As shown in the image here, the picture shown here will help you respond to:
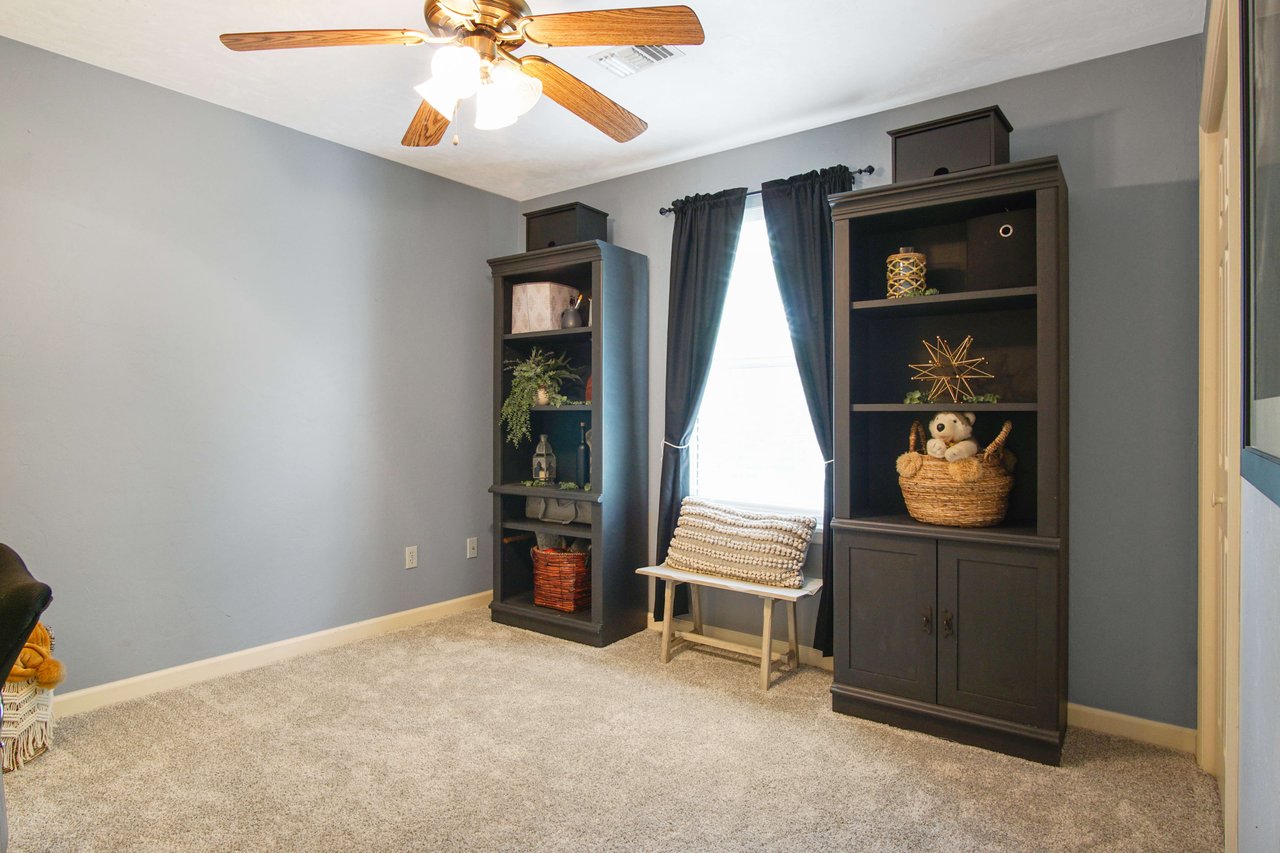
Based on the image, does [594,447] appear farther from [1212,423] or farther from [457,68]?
[1212,423]

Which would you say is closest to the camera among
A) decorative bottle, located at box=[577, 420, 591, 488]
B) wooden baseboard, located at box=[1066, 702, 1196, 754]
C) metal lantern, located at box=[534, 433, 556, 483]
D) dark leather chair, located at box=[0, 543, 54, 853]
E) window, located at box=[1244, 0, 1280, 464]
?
window, located at box=[1244, 0, 1280, 464]

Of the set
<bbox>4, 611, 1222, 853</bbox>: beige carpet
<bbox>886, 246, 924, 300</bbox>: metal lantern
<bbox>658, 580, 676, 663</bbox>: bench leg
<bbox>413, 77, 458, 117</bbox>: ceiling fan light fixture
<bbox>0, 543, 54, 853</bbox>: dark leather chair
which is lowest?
<bbox>4, 611, 1222, 853</bbox>: beige carpet

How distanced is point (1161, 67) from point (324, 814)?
3692 mm

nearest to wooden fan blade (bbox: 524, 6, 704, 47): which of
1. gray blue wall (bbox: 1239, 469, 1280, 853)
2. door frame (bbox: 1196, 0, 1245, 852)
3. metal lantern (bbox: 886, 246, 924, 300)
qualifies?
metal lantern (bbox: 886, 246, 924, 300)

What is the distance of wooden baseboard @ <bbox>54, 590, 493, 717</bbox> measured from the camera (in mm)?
2898

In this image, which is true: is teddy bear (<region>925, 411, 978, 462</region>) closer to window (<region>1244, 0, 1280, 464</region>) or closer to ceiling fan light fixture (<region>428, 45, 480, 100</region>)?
window (<region>1244, 0, 1280, 464</region>)

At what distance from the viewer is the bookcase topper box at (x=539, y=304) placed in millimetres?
4039

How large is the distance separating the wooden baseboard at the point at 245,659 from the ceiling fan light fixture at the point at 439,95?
8.50 feet

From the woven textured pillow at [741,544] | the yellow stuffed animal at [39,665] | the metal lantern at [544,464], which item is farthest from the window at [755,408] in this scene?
the yellow stuffed animal at [39,665]

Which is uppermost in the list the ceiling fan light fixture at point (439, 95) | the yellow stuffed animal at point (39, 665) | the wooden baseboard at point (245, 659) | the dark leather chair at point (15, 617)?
the ceiling fan light fixture at point (439, 95)

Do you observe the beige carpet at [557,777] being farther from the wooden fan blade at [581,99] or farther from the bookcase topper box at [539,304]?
the wooden fan blade at [581,99]

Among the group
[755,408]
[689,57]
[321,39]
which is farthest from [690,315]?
[321,39]

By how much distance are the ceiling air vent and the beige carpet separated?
98.3 inches

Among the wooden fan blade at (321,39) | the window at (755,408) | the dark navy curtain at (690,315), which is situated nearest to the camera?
the wooden fan blade at (321,39)
